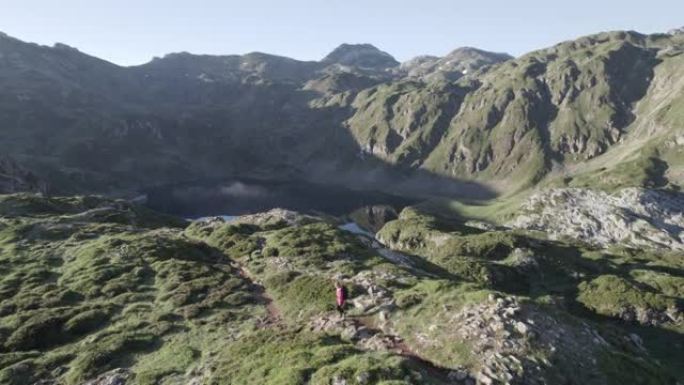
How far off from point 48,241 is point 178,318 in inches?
1469

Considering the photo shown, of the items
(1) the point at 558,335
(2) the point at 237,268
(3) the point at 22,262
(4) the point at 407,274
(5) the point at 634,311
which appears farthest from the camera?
(5) the point at 634,311

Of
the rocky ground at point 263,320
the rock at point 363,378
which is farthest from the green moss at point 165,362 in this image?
the rock at point 363,378

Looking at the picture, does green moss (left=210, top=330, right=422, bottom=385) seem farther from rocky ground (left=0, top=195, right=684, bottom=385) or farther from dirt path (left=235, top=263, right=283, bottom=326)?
dirt path (left=235, top=263, right=283, bottom=326)

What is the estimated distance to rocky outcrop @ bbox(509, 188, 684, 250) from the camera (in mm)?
159500

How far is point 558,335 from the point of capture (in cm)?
3039

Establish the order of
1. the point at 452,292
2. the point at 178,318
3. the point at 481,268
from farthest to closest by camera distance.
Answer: the point at 481,268
the point at 178,318
the point at 452,292

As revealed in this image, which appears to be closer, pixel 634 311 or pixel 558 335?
pixel 558 335

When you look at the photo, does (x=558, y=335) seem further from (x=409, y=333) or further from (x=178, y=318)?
(x=178, y=318)

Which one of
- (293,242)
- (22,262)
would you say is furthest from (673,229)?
(22,262)

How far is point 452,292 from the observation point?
35.5 m

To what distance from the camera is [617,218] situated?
168000 millimetres

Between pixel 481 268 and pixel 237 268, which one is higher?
pixel 237 268

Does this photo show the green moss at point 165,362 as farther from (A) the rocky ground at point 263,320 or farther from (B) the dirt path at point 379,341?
(B) the dirt path at point 379,341

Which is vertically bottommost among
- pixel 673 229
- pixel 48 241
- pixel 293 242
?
pixel 673 229
